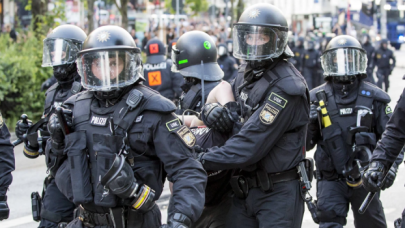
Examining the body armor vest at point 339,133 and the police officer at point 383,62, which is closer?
the body armor vest at point 339,133

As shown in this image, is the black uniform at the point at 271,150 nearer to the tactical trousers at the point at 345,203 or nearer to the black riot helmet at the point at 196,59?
the tactical trousers at the point at 345,203

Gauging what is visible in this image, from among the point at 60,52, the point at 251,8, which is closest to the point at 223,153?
the point at 251,8

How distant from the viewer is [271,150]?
371 cm

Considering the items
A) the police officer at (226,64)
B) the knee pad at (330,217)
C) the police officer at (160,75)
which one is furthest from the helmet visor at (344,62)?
the police officer at (226,64)

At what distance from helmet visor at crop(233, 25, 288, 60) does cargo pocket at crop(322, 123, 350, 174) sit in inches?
48.3

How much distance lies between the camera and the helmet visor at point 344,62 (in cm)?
499

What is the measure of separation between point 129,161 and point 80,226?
0.53 meters

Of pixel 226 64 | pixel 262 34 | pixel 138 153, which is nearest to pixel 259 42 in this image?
pixel 262 34

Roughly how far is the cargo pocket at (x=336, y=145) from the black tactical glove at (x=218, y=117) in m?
1.34

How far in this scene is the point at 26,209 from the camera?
6.60m

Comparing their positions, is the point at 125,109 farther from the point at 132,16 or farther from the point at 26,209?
the point at 132,16

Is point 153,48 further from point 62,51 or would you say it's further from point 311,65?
point 311,65

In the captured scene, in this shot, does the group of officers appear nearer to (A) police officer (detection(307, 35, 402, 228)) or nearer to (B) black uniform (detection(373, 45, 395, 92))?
(A) police officer (detection(307, 35, 402, 228))

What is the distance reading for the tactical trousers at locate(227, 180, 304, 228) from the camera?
12.0ft
